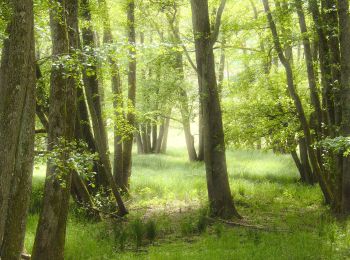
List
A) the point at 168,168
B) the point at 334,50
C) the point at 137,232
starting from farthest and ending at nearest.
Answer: the point at 168,168 → the point at 334,50 → the point at 137,232

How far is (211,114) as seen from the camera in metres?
11.5

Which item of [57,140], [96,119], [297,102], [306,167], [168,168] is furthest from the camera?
[168,168]

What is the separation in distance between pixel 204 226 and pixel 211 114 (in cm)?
292

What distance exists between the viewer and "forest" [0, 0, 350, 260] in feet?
20.2

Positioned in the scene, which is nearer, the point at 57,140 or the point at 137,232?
the point at 57,140

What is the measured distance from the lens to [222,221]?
11.1m

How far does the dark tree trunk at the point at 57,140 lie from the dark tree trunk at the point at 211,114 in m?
4.98

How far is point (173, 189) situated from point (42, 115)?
6947 mm

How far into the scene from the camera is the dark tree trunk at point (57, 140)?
6805 mm

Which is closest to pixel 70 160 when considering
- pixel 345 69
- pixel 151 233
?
pixel 151 233

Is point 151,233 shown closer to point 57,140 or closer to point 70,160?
point 57,140

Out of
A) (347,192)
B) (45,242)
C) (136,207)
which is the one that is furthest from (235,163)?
(45,242)

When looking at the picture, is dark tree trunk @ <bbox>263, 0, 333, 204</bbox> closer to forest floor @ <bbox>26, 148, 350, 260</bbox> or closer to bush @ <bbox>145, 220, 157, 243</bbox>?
forest floor @ <bbox>26, 148, 350, 260</bbox>

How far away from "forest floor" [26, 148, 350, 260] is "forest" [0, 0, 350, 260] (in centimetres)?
4
